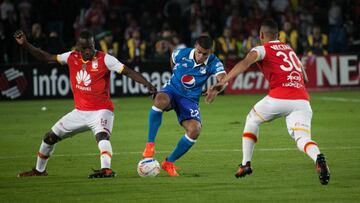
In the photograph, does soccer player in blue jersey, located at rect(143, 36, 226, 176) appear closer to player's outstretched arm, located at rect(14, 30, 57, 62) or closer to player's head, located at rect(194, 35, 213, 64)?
player's head, located at rect(194, 35, 213, 64)

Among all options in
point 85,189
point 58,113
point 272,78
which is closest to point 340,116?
A: point 58,113

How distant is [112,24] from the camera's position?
28.7m

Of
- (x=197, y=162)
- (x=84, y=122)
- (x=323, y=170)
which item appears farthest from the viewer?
(x=197, y=162)

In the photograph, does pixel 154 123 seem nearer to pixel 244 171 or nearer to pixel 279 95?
pixel 244 171

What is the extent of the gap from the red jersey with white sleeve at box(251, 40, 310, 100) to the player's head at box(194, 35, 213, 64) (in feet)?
3.62

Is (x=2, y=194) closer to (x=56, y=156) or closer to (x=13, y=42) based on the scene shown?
(x=56, y=156)

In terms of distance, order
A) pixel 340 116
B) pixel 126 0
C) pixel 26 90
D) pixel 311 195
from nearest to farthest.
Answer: pixel 311 195 < pixel 340 116 < pixel 26 90 < pixel 126 0

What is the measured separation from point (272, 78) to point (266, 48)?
38 cm

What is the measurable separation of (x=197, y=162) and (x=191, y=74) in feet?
5.43

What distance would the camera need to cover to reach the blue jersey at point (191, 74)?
39.1 feet

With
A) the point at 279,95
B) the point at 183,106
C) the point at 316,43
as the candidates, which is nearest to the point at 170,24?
the point at 316,43

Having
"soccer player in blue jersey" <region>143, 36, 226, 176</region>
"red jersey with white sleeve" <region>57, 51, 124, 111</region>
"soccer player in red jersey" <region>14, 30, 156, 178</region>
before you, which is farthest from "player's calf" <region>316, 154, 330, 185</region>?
"red jersey with white sleeve" <region>57, 51, 124, 111</region>

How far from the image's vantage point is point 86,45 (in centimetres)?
1152

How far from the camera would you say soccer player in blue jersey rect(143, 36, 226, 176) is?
1164 cm
